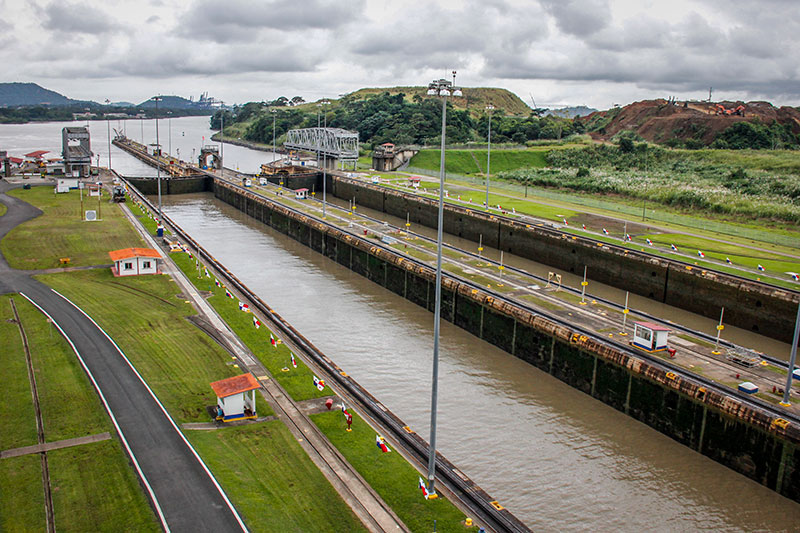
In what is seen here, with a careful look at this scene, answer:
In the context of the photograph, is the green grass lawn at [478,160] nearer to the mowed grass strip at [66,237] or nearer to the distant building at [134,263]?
the mowed grass strip at [66,237]

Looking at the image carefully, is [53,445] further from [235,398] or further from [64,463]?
[235,398]

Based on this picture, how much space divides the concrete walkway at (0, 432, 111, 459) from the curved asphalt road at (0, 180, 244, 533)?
786mm

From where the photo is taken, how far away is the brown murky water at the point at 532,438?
69.1 feet

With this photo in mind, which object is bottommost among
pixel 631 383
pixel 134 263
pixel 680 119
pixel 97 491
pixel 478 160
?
pixel 97 491

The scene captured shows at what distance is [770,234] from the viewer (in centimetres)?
5228

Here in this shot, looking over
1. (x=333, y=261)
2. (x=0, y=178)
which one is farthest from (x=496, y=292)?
(x=0, y=178)

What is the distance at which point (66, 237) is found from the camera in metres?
51.5

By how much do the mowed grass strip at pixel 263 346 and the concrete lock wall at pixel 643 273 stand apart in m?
26.3

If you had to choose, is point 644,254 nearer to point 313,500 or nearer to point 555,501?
point 555,501

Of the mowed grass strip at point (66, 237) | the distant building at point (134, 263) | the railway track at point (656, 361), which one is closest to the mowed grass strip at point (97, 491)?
the railway track at point (656, 361)

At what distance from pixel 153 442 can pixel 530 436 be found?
13.8 metres

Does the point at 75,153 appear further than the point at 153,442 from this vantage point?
Yes

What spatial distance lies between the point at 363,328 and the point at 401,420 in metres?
12.6

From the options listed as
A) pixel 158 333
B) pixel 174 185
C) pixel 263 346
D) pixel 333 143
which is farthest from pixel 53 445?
pixel 333 143
